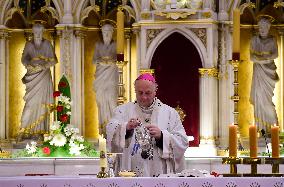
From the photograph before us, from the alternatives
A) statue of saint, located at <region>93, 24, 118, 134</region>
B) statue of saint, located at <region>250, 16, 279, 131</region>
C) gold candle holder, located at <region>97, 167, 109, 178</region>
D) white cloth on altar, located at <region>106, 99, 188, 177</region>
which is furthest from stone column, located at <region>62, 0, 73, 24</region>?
gold candle holder, located at <region>97, 167, 109, 178</region>

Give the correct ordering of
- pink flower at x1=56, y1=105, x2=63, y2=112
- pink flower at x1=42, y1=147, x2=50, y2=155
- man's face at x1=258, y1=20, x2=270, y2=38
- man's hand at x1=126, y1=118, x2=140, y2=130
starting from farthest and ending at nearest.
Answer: man's face at x1=258, y1=20, x2=270, y2=38 < pink flower at x1=56, y1=105, x2=63, y2=112 < pink flower at x1=42, y1=147, x2=50, y2=155 < man's hand at x1=126, y1=118, x2=140, y2=130

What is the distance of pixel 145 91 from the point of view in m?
7.07

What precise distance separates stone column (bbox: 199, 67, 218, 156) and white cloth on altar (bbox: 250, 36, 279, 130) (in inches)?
23.9

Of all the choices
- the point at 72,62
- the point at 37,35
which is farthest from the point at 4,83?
the point at 72,62

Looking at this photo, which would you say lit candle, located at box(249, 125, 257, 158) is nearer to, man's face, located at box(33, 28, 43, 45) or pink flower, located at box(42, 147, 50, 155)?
pink flower, located at box(42, 147, 50, 155)

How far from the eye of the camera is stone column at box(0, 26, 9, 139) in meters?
13.3

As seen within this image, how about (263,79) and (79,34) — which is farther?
(79,34)

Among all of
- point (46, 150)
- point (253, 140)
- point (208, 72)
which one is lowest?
point (46, 150)

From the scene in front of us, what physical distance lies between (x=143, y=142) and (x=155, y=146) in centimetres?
11

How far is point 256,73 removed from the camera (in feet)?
42.7

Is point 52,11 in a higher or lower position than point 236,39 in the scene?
higher

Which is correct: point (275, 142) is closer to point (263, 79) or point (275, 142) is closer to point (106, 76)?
point (263, 79)

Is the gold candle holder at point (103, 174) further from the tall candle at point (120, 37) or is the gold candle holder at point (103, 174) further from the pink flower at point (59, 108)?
the pink flower at point (59, 108)

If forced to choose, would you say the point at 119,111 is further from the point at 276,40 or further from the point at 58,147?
the point at 276,40
